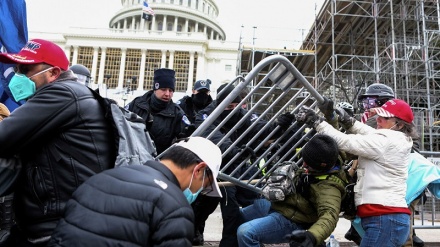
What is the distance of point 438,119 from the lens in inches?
561

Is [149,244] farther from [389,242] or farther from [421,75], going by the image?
[421,75]

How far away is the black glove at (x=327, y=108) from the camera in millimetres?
2895

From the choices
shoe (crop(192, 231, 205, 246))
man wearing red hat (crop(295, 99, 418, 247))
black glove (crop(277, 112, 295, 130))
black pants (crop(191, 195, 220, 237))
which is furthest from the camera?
shoe (crop(192, 231, 205, 246))

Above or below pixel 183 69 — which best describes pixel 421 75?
below

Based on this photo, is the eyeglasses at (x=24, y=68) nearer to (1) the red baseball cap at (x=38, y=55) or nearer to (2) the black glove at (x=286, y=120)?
(1) the red baseball cap at (x=38, y=55)

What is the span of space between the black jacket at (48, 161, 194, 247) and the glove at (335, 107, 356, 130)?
1970mm

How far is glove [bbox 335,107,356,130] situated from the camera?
3098 millimetres

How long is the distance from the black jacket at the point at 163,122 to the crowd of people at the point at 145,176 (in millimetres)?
1401

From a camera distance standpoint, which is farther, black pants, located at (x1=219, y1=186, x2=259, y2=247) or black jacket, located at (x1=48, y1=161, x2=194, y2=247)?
black pants, located at (x1=219, y1=186, x2=259, y2=247)

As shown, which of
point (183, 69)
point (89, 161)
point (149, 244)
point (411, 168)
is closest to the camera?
point (149, 244)

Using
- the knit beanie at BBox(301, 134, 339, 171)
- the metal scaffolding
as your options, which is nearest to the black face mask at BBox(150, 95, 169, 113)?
the knit beanie at BBox(301, 134, 339, 171)

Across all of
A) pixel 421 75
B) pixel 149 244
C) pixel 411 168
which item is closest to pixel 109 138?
pixel 149 244

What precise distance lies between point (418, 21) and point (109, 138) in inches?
570

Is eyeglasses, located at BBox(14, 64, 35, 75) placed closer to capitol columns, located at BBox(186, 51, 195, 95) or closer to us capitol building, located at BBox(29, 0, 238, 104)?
us capitol building, located at BBox(29, 0, 238, 104)
